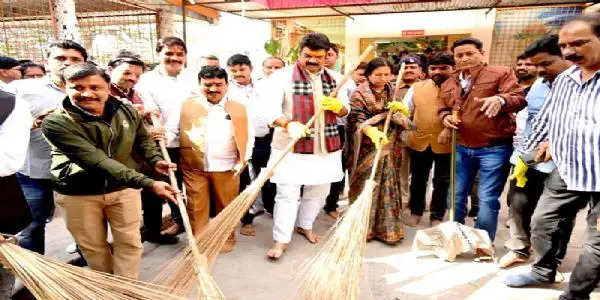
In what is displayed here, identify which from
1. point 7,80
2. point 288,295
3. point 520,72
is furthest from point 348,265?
point 7,80

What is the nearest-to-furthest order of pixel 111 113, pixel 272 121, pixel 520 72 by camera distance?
pixel 111 113, pixel 272 121, pixel 520 72

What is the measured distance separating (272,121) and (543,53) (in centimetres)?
202

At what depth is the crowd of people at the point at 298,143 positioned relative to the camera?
199cm

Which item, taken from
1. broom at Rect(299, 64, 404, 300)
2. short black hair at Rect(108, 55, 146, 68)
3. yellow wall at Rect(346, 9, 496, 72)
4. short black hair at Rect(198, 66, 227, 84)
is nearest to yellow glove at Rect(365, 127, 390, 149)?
broom at Rect(299, 64, 404, 300)

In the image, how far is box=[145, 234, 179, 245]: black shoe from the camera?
3.22 meters

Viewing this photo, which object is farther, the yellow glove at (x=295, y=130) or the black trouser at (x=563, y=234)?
the yellow glove at (x=295, y=130)

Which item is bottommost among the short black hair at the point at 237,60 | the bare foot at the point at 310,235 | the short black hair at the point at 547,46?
the bare foot at the point at 310,235

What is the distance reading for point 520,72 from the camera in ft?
12.4

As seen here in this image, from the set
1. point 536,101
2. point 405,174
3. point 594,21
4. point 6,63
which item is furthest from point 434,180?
point 6,63

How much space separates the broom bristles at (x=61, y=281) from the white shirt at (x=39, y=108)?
109 centimetres

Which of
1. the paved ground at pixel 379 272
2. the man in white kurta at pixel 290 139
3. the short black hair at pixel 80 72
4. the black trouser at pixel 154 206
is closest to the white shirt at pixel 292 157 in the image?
the man in white kurta at pixel 290 139

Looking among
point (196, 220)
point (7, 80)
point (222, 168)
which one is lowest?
point (196, 220)

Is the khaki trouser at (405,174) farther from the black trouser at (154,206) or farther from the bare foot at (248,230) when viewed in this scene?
the black trouser at (154,206)

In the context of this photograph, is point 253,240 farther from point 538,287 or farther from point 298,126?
point 538,287
